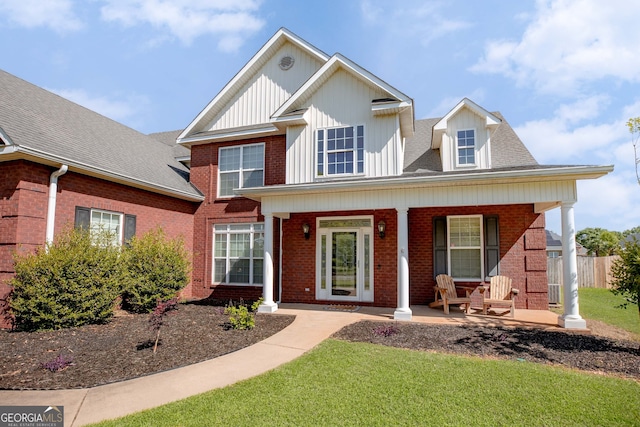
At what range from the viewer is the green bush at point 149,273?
9539 mm

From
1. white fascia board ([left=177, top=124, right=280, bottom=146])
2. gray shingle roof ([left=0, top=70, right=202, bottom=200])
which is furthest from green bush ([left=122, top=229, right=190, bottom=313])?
white fascia board ([left=177, top=124, right=280, bottom=146])

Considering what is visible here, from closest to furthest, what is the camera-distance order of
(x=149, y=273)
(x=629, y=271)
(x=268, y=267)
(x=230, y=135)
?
(x=629, y=271) < (x=149, y=273) < (x=268, y=267) < (x=230, y=135)

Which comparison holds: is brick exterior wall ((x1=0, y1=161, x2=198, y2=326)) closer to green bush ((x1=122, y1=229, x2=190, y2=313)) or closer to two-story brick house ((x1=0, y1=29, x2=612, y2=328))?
two-story brick house ((x1=0, y1=29, x2=612, y2=328))

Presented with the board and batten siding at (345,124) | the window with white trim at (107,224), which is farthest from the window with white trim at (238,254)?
the window with white trim at (107,224)

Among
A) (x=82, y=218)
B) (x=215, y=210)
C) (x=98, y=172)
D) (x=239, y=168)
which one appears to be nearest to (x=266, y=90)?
(x=239, y=168)

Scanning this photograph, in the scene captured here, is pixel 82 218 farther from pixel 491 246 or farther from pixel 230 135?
pixel 491 246

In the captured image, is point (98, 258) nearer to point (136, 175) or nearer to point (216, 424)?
point (136, 175)

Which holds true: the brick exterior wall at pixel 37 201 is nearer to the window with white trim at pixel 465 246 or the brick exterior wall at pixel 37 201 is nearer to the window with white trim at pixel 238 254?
the window with white trim at pixel 238 254

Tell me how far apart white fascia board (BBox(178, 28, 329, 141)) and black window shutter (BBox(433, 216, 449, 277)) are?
6.81 meters

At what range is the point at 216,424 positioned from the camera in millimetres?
3658

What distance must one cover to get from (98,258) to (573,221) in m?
10.8

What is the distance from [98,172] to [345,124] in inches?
277

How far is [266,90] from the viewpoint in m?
13.2

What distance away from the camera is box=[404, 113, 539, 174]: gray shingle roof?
37.0 feet
